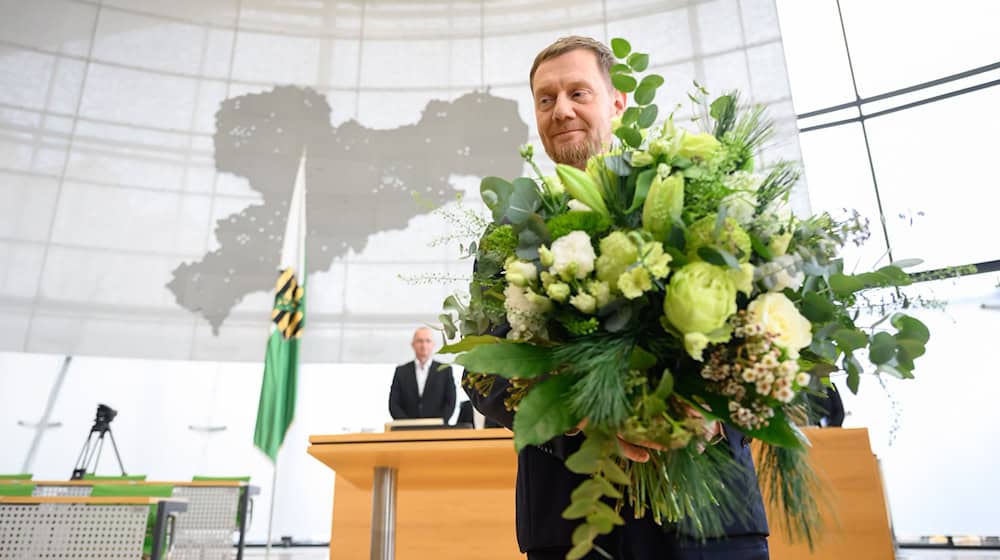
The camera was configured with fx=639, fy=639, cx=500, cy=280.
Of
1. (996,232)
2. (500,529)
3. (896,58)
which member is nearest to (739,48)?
(896,58)

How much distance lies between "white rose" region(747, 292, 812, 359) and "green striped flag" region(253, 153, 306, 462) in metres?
6.24

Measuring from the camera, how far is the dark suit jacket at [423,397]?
5.51 meters

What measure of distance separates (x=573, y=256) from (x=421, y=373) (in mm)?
5131

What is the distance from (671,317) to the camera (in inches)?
24.9

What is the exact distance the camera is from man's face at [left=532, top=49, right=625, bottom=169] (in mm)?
1029

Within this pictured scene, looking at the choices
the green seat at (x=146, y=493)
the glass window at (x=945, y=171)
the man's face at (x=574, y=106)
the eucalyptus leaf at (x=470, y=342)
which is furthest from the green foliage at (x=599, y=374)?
the glass window at (x=945, y=171)

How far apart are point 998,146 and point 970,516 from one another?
3486 mm

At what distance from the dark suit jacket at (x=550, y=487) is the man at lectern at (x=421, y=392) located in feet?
14.9

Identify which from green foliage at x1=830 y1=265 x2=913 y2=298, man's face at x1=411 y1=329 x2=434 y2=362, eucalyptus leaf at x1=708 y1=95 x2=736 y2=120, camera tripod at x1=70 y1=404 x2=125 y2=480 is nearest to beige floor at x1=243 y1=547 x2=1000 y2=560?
camera tripod at x1=70 y1=404 x2=125 y2=480

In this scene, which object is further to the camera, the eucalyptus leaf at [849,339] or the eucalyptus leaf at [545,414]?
the eucalyptus leaf at [849,339]

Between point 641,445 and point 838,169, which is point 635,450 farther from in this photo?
point 838,169

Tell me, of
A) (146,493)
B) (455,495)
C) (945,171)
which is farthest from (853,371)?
(945,171)

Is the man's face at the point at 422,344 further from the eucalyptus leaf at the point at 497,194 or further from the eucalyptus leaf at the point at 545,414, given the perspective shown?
the eucalyptus leaf at the point at 545,414

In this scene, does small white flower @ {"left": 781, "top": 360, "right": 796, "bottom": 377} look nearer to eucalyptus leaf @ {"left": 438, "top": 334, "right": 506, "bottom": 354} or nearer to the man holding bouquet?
the man holding bouquet
